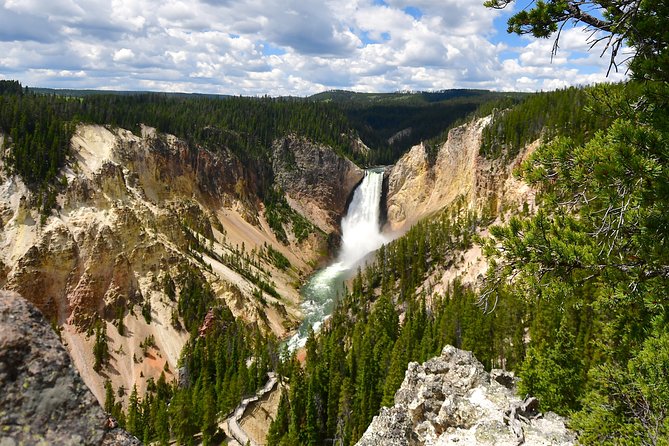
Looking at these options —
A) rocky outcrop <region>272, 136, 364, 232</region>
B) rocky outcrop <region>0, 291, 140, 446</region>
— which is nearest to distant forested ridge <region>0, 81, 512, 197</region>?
rocky outcrop <region>272, 136, 364, 232</region>

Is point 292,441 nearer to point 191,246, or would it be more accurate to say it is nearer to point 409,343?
point 409,343

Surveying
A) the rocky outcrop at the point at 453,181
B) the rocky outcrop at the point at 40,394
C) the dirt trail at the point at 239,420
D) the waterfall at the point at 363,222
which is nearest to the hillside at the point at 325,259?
the rocky outcrop at the point at 453,181

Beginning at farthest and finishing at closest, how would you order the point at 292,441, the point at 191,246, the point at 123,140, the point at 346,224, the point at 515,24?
the point at 346,224 < the point at 123,140 < the point at 191,246 < the point at 292,441 < the point at 515,24

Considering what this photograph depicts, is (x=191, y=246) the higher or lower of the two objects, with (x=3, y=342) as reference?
lower

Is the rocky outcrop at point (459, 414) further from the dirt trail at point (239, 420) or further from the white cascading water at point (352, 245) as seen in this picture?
the white cascading water at point (352, 245)

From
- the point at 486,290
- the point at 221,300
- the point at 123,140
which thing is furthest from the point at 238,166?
the point at 486,290

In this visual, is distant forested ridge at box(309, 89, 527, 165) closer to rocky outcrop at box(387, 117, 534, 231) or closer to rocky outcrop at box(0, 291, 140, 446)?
rocky outcrop at box(387, 117, 534, 231)
